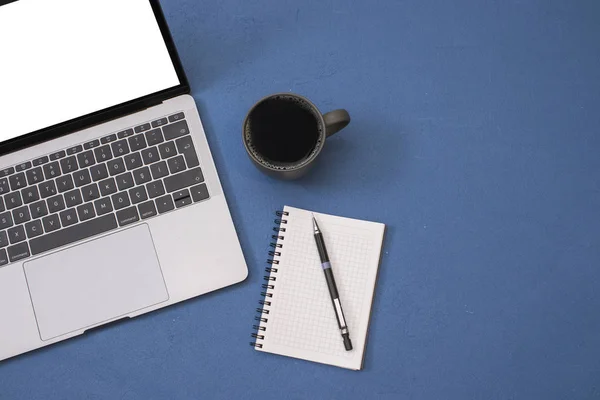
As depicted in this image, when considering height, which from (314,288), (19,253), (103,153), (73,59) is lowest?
(314,288)

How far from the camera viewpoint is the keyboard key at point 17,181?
2.34 ft

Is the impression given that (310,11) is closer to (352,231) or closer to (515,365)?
(352,231)

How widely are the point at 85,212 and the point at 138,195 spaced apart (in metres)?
0.07

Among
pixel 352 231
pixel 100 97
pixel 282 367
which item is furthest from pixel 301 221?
pixel 100 97

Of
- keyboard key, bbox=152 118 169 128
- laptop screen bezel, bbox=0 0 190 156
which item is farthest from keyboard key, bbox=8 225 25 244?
keyboard key, bbox=152 118 169 128

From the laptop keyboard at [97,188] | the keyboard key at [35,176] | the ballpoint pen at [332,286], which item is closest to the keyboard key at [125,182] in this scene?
the laptop keyboard at [97,188]

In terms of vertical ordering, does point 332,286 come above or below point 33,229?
below

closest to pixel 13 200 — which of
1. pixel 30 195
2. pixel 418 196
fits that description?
pixel 30 195

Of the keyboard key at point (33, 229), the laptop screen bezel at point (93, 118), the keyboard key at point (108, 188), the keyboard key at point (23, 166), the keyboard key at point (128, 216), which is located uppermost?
the laptop screen bezel at point (93, 118)

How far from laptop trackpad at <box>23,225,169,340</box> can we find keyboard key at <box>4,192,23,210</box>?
0.08 metres

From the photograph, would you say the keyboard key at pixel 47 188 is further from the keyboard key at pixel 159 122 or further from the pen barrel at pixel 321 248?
the pen barrel at pixel 321 248

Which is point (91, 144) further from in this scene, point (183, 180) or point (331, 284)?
point (331, 284)

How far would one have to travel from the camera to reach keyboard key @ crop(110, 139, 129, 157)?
71 cm

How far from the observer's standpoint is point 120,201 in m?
0.70
